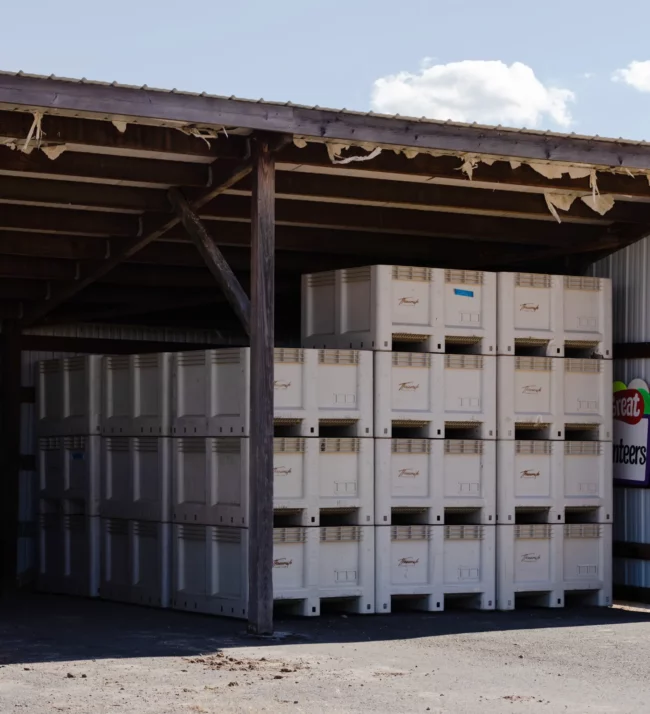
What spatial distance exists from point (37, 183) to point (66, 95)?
2598mm

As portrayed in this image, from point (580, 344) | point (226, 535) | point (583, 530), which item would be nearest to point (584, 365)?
point (580, 344)

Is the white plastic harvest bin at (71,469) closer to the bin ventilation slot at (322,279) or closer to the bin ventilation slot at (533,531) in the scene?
the bin ventilation slot at (322,279)

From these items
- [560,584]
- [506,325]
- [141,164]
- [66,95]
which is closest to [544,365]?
[506,325]

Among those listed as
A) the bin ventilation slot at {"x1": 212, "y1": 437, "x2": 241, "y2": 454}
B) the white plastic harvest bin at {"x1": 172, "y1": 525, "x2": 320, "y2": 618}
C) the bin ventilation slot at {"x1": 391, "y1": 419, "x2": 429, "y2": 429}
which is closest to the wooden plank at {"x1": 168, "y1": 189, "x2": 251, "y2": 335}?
the bin ventilation slot at {"x1": 212, "y1": 437, "x2": 241, "y2": 454}

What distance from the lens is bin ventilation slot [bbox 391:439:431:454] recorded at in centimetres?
1178

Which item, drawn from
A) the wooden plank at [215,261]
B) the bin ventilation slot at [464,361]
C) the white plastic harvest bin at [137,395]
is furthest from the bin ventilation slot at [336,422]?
the white plastic harvest bin at [137,395]

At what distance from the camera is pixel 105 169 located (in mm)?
11016

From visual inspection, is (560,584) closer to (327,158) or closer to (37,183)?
(327,158)

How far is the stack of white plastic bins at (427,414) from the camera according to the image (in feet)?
38.5

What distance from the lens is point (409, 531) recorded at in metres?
11.7

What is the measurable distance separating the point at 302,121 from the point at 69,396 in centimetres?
538

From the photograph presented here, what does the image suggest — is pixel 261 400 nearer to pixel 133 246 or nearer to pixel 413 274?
pixel 413 274

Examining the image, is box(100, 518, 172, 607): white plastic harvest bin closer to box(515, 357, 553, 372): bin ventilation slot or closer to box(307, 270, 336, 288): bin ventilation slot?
box(307, 270, 336, 288): bin ventilation slot

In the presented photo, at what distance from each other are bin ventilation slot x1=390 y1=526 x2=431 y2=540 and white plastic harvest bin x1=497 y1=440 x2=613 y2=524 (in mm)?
811
